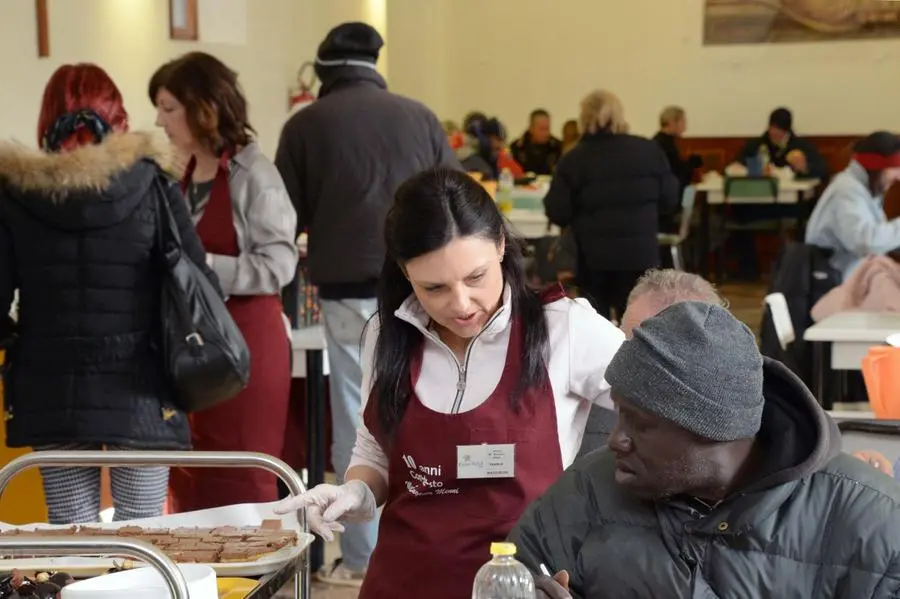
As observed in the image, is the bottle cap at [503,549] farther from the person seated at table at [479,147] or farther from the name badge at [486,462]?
the person seated at table at [479,147]

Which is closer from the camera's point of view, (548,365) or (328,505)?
(328,505)

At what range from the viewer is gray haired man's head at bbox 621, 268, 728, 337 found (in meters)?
2.75

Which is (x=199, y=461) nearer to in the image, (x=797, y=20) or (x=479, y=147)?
(x=479, y=147)

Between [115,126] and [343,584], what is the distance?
1.83 meters

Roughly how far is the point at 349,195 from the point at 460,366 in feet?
6.92

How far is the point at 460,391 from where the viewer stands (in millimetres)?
2396

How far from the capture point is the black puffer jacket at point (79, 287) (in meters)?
3.13

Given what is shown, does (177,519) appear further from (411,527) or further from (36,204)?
(36,204)

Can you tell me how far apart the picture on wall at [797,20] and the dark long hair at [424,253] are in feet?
41.8

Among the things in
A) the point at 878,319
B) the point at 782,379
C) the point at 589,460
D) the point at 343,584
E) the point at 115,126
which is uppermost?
the point at 115,126

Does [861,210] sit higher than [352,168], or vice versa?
[352,168]

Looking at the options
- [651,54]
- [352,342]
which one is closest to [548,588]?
[352,342]

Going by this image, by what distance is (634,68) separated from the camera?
15000 millimetres

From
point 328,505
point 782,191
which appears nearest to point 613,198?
point 328,505
